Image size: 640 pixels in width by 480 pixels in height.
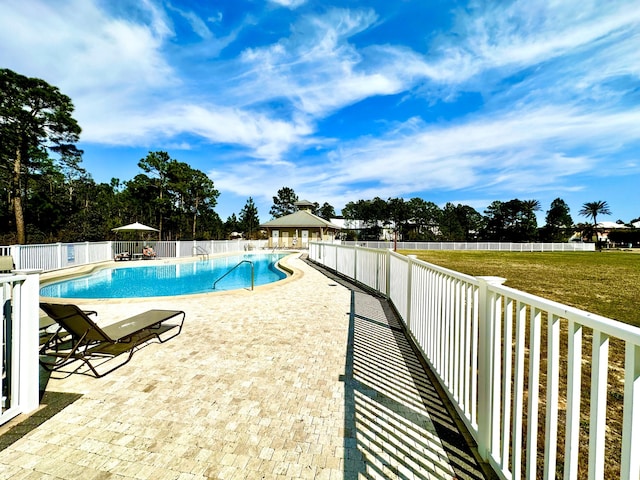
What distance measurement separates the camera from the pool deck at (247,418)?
193 cm

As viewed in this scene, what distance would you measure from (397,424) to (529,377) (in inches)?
48.6

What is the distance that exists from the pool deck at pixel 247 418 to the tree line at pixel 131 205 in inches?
785

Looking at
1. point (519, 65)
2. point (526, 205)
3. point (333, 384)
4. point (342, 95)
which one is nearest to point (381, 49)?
point (342, 95)

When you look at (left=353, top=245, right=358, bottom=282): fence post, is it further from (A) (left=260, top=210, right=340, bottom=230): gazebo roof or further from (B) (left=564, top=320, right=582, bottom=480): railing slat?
(A) (left=260, top=210, right=340, bottom=230): gazebo roof

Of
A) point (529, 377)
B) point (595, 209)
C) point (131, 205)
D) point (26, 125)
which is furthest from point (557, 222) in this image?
point (26, 125)

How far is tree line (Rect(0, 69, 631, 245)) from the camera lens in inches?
693

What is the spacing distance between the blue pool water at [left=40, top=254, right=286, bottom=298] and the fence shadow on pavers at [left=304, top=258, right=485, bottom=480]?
8.54 metres

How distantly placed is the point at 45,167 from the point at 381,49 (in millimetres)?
23800

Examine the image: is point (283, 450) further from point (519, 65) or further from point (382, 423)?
point (519, 65)

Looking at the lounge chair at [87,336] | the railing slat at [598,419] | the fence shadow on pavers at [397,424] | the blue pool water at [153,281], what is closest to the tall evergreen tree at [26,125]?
the blue pool water at [153,281]

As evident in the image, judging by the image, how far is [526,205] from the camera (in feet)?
181

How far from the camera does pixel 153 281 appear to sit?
12539mm

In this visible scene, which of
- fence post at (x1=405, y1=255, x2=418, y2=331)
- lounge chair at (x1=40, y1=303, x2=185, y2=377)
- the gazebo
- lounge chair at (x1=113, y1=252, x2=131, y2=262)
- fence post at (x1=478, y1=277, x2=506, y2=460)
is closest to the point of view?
fence post at (x1=478, y1=277, x2=506, y2=460)

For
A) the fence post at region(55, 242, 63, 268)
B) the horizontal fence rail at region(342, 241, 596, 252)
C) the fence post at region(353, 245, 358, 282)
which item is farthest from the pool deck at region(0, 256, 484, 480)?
the horizontal fence rail at region(342, 241, 596, 252)
